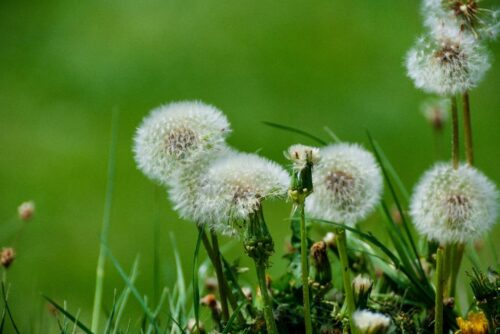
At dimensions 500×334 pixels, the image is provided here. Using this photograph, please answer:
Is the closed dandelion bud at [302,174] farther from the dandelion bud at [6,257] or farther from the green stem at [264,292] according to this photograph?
the dandelion bud at [6,257]

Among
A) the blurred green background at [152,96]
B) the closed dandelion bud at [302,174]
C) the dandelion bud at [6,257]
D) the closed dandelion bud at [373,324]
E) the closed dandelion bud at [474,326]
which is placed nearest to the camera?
the closed dandelion bud at [373,324]

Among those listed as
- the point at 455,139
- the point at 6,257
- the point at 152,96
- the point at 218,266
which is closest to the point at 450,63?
the point at 455,139

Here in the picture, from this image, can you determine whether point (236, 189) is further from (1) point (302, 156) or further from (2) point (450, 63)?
(2) point (450, 63)

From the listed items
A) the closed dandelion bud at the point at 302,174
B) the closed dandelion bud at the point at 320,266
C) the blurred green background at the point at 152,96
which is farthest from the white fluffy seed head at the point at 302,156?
the blurred green background at the point at 152,96

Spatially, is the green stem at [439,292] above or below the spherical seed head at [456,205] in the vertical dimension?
below

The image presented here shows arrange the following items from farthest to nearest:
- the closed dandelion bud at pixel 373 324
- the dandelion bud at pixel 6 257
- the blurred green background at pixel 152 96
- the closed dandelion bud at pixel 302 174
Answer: the blurred green background at pixel 152 96 < the dandelion bud at pixel 6 257 < the closed dandelion bud at pixel 302 174 < the closed dandelion bud at pixel 373 324

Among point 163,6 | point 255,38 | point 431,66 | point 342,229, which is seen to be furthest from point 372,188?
point 163,6

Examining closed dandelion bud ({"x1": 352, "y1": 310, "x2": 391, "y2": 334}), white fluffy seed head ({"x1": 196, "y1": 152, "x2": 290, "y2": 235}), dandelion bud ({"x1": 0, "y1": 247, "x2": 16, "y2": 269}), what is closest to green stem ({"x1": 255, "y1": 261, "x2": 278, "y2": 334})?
white fluffy seed head ({"x1": 196, "y1": 152, "x2": 290, "y2": 235})
